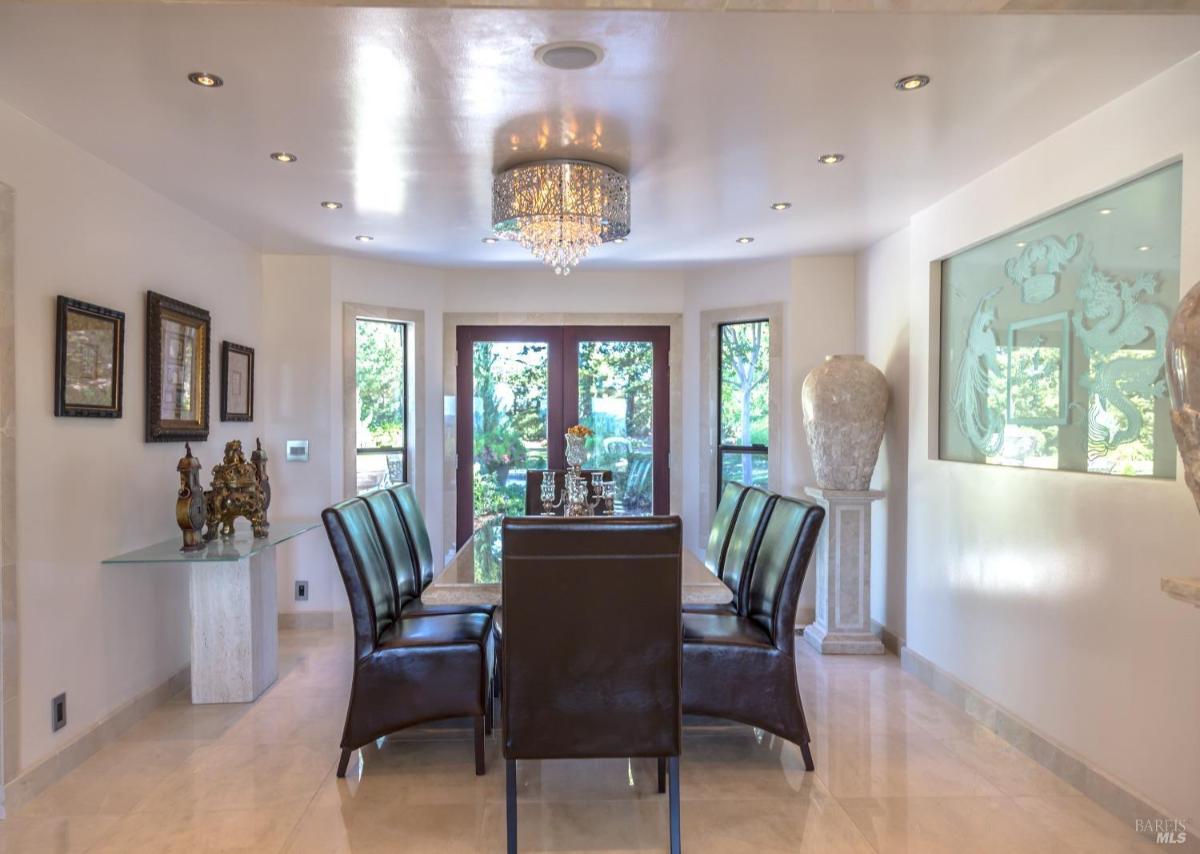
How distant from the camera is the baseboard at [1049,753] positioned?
2434mm

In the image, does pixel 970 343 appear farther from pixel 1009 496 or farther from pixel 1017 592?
pixel 1017 592

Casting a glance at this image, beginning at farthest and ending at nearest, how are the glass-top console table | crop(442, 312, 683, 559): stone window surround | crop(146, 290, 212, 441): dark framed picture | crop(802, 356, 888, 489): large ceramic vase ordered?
1. crop(442, 312, 683, 559): stone window surround
2. crop(802, 356, 888, 489): large ceramic vase
3. the glass-top console table
4. crop(146, 290, 212, 441): dark framed picture

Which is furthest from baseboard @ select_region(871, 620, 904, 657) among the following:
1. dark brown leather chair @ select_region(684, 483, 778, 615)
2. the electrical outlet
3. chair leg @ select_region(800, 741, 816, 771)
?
the electrical outlet

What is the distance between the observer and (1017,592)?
3115 millimetres

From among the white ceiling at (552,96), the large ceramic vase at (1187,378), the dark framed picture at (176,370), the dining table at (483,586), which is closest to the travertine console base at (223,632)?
the dark framed picture at (176,370)

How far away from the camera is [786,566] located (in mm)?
2838

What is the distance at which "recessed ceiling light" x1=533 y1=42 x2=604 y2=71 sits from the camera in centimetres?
214

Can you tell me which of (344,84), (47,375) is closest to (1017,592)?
(344,84)

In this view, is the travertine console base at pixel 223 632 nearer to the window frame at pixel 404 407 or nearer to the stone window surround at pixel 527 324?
the window frame at pixel 404 407

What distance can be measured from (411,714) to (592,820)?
0.76 m

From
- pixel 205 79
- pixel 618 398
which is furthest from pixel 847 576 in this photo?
pixel 205 79

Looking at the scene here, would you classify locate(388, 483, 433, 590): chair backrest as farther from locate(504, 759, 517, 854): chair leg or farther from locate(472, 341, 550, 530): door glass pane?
locate(472, 341, 550, 530): door glass pane

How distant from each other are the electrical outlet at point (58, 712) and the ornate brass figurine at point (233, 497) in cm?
92

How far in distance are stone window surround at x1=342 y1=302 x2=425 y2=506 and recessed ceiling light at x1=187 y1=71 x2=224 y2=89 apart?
2.79 metres
